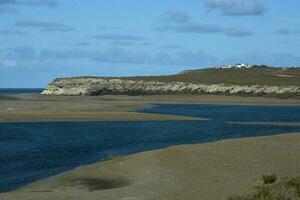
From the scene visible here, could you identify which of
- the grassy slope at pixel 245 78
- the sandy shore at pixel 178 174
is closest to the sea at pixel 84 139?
the sandy shore at pixel 178 174

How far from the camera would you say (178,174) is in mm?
24672

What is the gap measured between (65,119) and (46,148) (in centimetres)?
2420

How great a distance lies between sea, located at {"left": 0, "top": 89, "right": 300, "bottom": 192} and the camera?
29.9m

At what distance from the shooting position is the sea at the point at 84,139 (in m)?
29.9

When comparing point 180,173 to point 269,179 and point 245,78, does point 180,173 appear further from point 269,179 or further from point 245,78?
point 245,78

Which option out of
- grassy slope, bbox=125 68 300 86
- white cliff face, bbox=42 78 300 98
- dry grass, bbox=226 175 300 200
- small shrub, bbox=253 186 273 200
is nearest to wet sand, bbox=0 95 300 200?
dry grass, bbox=226 175 300 200

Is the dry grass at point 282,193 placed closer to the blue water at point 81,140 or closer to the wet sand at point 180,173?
the wet sand at point 180,173

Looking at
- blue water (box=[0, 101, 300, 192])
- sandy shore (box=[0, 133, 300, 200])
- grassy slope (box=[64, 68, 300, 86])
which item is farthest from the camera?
grassy slope (box=[64, 68, 300, 86])

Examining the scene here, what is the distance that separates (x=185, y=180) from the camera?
23.2m

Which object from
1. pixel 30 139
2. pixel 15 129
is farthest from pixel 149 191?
pixel 15 129

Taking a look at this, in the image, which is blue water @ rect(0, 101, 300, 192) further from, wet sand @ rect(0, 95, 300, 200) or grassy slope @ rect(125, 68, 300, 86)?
grassy slope @ rect(125, 68, 300, 86)

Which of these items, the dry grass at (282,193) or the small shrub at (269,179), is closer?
the dry grass at (282,193)

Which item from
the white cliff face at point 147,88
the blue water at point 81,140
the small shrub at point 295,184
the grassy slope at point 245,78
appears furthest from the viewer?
the grassy slope at point 245,78

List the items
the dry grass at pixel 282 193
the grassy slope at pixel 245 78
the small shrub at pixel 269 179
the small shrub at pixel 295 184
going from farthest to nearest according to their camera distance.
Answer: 1. the grassy slope at pixel 245 78
2. the small shrub at pixel 269 179
3. the small shrub at pixel 295 184
4. the dry grass at pixel 282 193
